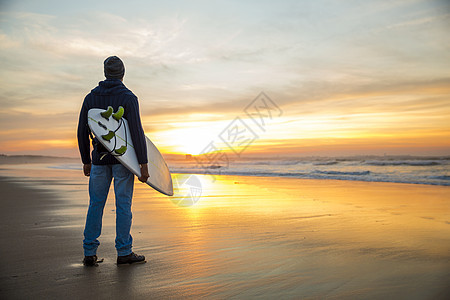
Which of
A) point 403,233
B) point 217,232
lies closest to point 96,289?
point 217,232

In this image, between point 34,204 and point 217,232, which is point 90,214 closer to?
point 217,232

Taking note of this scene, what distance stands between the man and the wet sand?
7.5 inches

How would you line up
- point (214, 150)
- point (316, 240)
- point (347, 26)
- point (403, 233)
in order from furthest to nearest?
1. point (347, 26)
2. point (214, 150)
3. point (403, 233)
4. point (316, 240)

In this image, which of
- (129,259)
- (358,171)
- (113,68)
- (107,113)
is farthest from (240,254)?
(358,171)

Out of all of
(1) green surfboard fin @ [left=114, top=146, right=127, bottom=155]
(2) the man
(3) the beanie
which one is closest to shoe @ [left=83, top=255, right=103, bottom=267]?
(2) the man

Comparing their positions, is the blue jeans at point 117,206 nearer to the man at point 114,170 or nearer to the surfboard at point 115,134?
the man at point 114,170

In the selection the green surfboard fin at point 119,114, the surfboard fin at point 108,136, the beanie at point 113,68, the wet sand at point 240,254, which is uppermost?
the beanie at point 113,68

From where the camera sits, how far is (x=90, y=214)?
2.64 meters

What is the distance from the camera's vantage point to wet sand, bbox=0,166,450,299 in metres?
2.10

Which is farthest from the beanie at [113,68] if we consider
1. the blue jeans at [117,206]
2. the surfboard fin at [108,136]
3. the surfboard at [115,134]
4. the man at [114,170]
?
the blue jeans at [117,206]

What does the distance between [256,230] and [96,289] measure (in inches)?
82.8

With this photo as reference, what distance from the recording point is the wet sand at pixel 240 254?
2.10 metres

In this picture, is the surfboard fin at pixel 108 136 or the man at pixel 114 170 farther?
the man at pixel 114 170

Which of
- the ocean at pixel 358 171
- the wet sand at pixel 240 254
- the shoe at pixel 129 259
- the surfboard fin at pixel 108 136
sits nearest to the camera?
the wet sand at pixel 240 254
